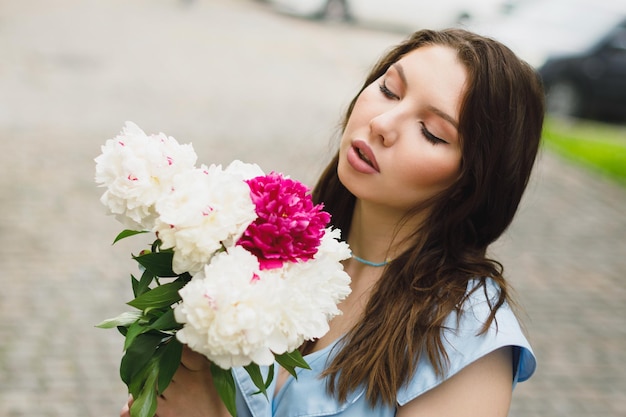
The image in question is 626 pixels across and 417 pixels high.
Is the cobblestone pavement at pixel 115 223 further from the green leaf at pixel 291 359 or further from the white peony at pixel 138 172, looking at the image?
the white peony at pixel 138 172

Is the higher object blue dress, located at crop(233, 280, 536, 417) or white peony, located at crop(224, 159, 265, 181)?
white peony, located at crop(224, 159, 265, 181)

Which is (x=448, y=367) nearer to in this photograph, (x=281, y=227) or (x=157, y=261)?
(x=281, y=227)

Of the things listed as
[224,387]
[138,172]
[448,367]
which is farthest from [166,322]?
[448,367]

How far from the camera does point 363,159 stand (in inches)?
84.4

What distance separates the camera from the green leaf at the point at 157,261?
1.78 meters

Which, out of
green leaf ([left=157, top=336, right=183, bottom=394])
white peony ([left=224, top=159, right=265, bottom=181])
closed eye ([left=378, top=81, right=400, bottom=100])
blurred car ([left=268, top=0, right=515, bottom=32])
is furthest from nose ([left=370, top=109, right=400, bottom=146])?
blurred car ([left=268, top=0, right=515, bottom=32])

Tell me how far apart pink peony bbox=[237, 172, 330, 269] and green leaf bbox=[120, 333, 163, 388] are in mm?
330

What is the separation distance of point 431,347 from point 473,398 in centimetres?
15

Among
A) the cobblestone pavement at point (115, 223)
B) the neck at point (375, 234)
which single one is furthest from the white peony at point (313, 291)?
the cobblestone pavement at point (115, 223)

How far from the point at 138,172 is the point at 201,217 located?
188 millimetres

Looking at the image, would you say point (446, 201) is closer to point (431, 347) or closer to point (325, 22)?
point (431, 347)

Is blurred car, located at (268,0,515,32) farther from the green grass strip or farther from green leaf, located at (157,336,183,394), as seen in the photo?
green leaf, located at (157,336,183,394)

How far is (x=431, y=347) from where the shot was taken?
2.02 meters

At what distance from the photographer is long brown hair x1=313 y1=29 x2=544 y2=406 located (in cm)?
207
